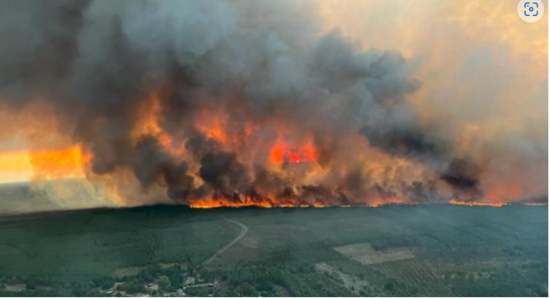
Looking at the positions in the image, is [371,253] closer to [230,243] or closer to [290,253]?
[290,253]

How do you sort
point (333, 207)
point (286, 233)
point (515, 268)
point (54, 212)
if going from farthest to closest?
point (54, 212), point (333, 207), point (286, 233), point (515, 268)

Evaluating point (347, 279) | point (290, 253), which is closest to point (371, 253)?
point (347, 279)

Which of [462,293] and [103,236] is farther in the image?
[103,236]

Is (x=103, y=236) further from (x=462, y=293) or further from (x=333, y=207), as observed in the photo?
(x=462, y=293)

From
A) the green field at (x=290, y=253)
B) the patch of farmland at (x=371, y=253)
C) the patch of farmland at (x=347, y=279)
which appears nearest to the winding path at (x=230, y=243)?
the green field at (x=290, y=253)

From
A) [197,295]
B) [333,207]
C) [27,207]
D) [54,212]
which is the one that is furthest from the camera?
[27,207]

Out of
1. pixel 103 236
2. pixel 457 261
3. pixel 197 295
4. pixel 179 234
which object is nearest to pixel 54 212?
pixel 103 236

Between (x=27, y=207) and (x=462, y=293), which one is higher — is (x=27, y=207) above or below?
above
